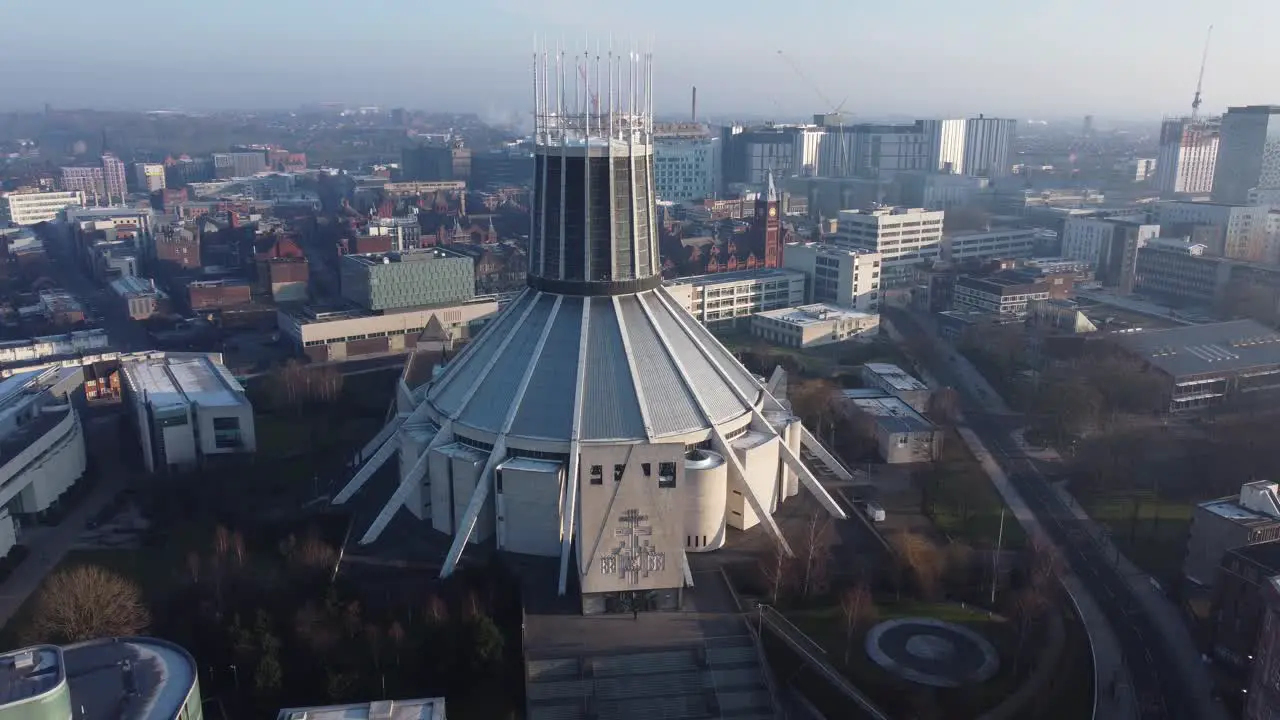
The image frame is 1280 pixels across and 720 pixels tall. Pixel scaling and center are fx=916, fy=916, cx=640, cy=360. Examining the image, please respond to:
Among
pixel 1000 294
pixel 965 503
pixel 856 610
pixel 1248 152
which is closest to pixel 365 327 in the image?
pixel 965 503

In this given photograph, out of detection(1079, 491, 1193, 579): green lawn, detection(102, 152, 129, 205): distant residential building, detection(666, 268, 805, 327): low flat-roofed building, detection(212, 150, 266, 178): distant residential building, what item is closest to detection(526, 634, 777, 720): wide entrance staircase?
A: detection(1079, 491, 1193, 579): green lawn

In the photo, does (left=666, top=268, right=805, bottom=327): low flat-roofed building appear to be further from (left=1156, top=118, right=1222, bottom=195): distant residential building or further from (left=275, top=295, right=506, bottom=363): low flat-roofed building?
(left=1156, top=118, right=1222, bottom=195): distant residential building

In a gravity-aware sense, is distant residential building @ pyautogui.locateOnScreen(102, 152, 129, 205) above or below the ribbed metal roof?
above

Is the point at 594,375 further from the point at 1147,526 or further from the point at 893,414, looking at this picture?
the point at 1147,526

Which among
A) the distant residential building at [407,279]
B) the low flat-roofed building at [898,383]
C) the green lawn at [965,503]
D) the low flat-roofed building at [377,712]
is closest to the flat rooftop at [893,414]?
the low flat-roofed building at [898,383]

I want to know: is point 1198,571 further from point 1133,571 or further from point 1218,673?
point 1218,673
